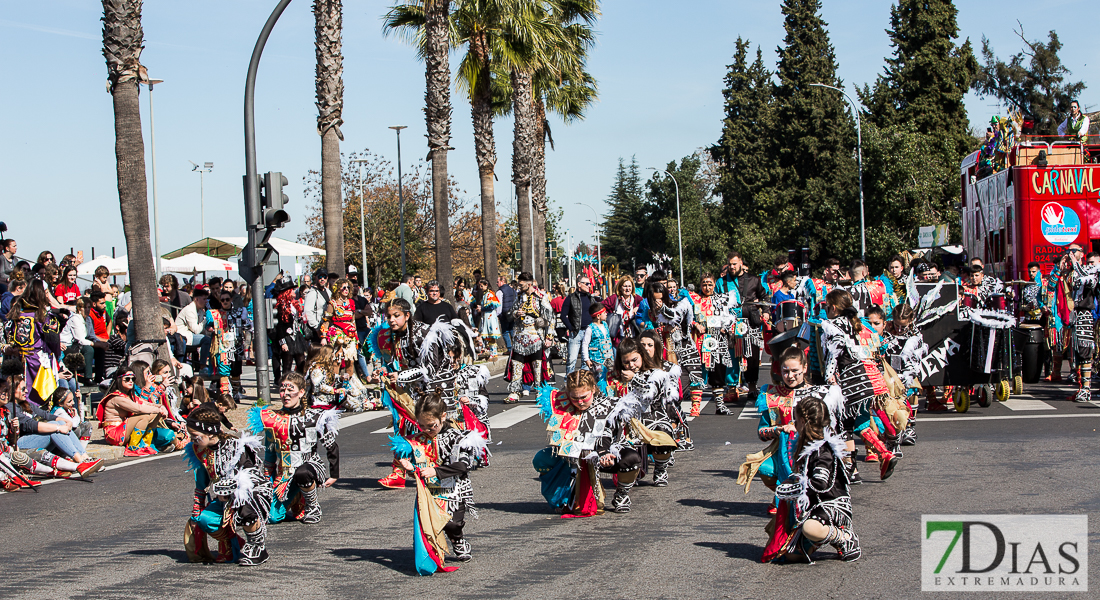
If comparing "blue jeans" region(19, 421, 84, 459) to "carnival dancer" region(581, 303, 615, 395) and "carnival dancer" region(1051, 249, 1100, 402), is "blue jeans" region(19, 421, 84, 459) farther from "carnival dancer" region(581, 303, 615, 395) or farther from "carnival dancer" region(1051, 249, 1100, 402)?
"carnival dancer" region(1051, 249, 1100, 402)

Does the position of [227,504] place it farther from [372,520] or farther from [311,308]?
[311,308]

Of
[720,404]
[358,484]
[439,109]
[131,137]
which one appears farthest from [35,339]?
[439,109]

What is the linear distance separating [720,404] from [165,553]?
7.95 m

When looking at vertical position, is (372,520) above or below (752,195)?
below

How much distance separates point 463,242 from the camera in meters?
57.4

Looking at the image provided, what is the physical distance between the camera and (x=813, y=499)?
6.11 metres

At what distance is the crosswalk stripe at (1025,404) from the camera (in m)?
12.4

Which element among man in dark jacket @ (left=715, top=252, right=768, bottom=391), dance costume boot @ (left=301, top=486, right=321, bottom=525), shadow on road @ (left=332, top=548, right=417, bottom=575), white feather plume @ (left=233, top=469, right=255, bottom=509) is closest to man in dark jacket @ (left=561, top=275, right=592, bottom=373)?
man in dark jacket @ (left=715, top=252, right=768, bottom=391)

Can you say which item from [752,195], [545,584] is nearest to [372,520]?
[545,584]

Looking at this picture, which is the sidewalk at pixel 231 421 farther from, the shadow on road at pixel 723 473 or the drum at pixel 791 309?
the shadow on road at pixel 723 473

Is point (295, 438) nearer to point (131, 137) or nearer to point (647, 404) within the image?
point (647, 404)

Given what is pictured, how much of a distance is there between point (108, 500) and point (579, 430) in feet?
14.3

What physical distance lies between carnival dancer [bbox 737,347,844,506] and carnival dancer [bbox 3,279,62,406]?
8657mm

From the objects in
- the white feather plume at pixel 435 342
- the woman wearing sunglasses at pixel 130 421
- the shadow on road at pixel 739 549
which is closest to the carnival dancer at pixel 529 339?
the woman wearing sunglasses at pixel 130 421
